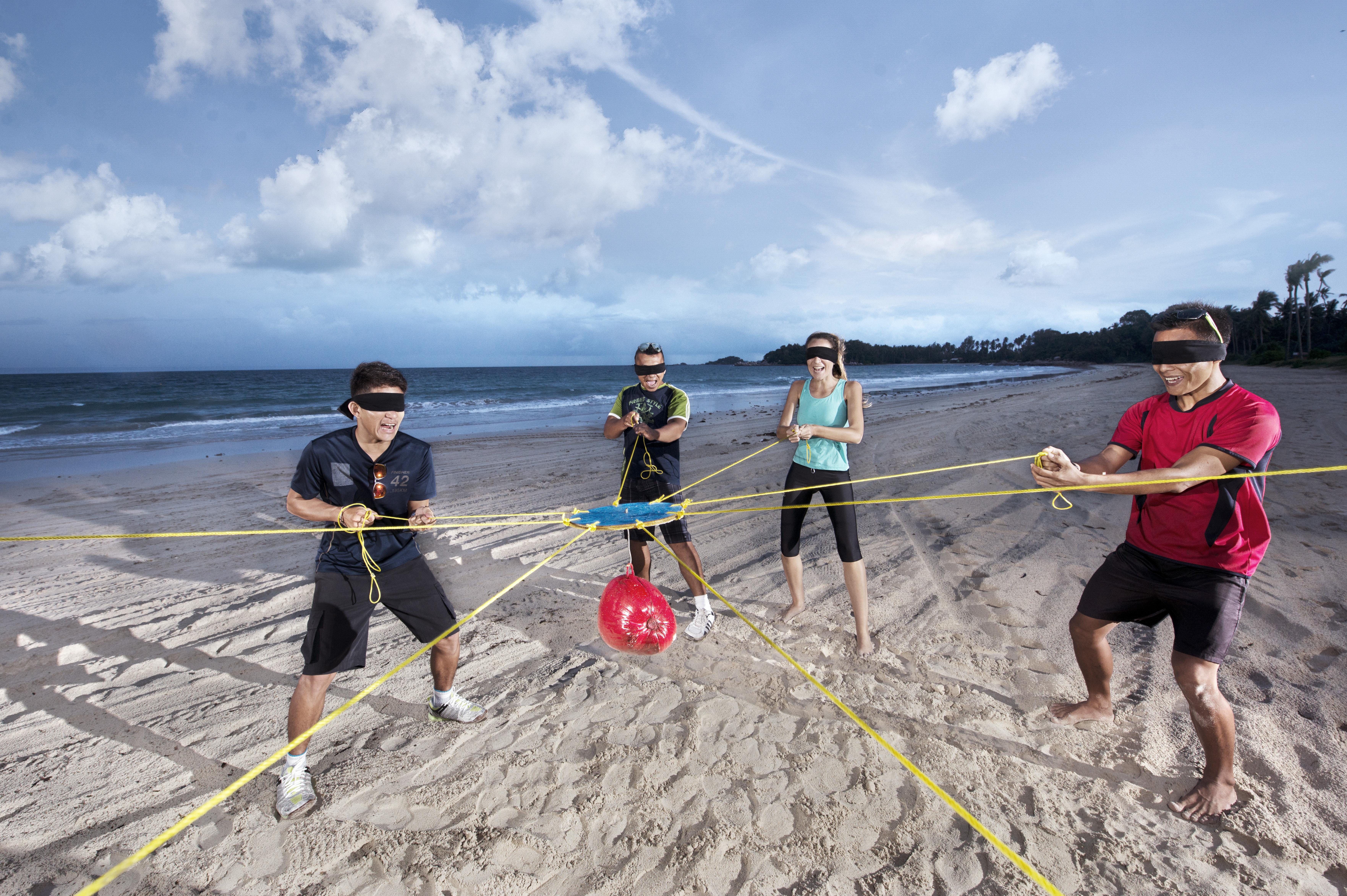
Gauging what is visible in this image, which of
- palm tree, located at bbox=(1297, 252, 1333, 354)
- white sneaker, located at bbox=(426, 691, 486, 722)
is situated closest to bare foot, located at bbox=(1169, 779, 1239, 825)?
white sneaker, located at bbox=(426, 691, 486, 722)

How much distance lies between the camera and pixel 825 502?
157 inches

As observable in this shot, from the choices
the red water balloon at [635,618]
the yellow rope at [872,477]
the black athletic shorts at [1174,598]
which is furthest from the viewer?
the yellow rope at [872,477]

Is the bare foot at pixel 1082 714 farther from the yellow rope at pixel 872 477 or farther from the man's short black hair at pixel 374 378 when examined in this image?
the man's short black hair at pixel 374 378

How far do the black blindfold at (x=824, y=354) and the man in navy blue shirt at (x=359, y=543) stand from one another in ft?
8.35

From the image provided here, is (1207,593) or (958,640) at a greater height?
(1207,593)

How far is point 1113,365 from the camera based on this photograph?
6969cm

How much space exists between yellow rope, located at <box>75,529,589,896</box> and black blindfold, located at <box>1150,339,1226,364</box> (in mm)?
3626

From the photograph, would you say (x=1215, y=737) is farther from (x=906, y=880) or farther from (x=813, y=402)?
(x=813, y=402)

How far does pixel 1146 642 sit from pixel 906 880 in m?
2.93

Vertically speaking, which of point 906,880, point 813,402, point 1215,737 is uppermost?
point 813,402

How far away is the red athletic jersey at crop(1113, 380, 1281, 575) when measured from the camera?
2.33 m

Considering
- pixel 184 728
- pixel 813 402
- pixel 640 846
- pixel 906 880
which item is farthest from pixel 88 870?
pixel 813 402

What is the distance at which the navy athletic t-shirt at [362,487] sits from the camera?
285 cm

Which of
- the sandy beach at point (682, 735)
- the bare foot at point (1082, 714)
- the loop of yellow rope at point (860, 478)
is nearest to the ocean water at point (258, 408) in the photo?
the sandy beach at point (682, 735)
